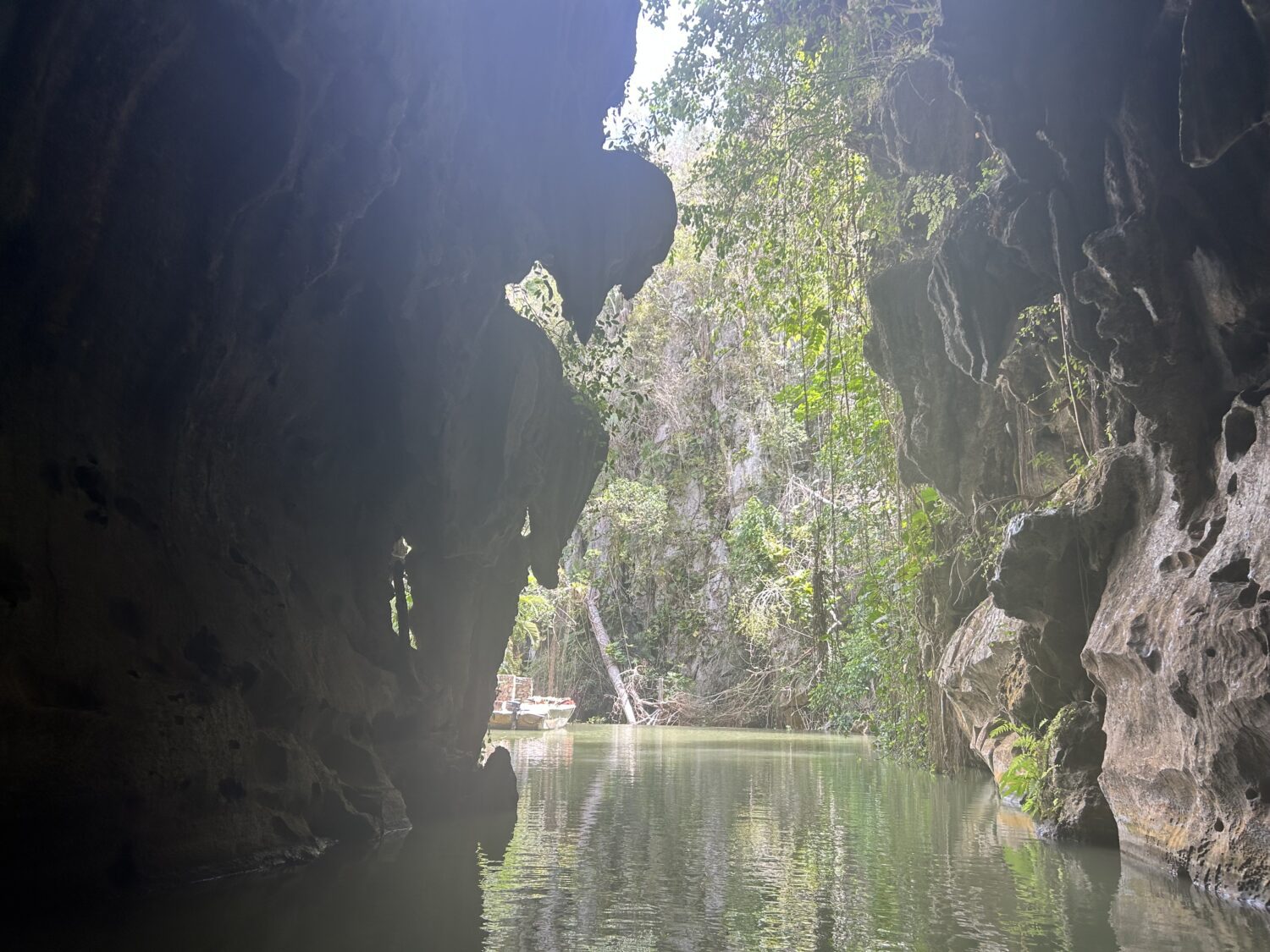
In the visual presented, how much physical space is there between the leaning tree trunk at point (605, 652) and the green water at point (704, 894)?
24315mm

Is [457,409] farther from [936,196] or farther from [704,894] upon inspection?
[704,894]

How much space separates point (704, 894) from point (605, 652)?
98.1 ft

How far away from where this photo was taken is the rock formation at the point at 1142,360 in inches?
222

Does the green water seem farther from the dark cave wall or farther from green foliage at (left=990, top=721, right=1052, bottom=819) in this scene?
the dark cave wall

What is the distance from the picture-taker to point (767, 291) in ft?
42.8

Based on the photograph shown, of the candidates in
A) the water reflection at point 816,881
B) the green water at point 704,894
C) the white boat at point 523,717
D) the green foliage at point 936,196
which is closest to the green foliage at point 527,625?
the white boat at point 523,717

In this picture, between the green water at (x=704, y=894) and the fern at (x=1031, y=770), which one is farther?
the fern at (x=1031, y=770)

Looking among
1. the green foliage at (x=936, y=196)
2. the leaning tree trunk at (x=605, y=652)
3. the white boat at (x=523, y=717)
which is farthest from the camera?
the leaning tree trunk at (x=605, y=652)

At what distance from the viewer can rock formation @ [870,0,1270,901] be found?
5.63 metres

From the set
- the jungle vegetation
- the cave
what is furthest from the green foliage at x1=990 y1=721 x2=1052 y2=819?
the jungle vegetation

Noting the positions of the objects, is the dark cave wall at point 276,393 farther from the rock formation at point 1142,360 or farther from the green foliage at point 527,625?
the green foliage at point 527,625

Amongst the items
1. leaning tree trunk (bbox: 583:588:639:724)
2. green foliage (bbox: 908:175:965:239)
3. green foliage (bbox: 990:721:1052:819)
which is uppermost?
green foliage (bbox: 908:175:965:239)

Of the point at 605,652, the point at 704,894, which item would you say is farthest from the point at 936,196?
the point at 605,652

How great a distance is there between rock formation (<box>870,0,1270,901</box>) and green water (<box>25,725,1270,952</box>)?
0.75 meters
